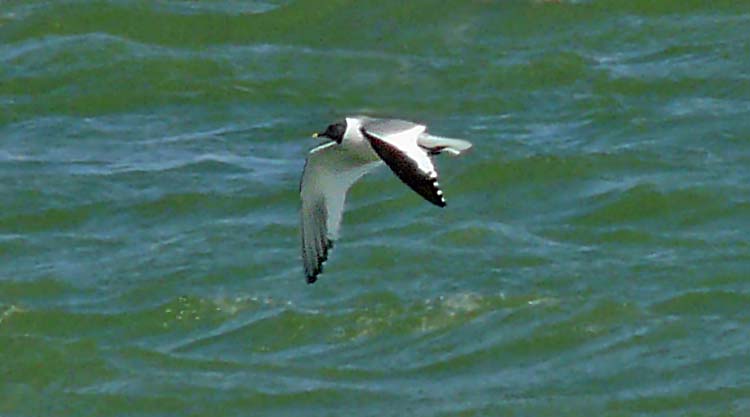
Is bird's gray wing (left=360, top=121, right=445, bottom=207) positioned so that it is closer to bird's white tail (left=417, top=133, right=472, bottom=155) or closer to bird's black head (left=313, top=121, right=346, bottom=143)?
bird's white tail (left=417, top=133, right=472, bottom=155)

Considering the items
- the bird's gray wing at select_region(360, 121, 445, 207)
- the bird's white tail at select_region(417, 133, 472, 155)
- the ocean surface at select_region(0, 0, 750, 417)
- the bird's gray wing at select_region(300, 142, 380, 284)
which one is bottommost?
the ocean surface at select_region(0, 0, 750, 417)

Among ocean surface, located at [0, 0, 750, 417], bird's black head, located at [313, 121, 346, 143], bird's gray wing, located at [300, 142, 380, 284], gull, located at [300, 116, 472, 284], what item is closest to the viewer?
gull, located at [300, 116, 472, 284]

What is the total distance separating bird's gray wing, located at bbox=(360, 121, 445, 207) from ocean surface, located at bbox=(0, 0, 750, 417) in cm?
241

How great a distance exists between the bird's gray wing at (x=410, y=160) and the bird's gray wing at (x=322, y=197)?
2.72ft

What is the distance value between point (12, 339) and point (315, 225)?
2707 mm

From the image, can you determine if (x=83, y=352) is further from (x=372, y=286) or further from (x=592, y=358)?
(x=592, y=358)

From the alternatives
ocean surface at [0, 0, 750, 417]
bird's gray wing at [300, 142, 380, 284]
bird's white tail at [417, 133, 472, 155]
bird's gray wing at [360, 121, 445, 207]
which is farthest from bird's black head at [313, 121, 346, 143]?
ocean surface at [0, 0, 750, 417]

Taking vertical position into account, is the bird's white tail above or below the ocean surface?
above

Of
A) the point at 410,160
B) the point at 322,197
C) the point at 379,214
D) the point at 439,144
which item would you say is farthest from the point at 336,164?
the point at 379,214

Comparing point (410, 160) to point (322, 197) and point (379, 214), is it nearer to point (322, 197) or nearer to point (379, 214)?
point (322, 197)

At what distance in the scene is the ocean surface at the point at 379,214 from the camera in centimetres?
1205

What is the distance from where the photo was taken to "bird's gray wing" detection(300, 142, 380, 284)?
10.6 m

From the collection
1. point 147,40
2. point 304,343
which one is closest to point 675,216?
point 304,343

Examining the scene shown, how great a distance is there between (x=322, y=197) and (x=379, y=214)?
3053mm
